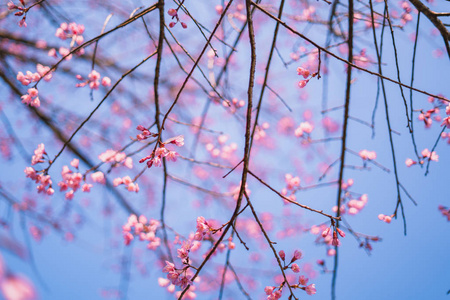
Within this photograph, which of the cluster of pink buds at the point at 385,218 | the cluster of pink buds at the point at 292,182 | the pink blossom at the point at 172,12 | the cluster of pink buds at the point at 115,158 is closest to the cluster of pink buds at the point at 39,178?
the cluster of pink buds at the point at 115,158

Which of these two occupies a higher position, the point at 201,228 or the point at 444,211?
the point at 444,211

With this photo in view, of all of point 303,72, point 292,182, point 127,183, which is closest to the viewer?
point 303,72

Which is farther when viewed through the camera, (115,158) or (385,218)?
(385,218)

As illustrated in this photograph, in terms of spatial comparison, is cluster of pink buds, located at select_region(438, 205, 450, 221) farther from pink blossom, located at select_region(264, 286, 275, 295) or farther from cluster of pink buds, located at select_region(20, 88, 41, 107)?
cluster of pink buds, located at select_region(20, 88, 41, 107)

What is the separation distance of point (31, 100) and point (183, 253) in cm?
159

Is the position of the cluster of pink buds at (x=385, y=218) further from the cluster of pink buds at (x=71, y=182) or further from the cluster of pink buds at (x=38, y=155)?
the cluster of pink buds at (x=38, y=155)

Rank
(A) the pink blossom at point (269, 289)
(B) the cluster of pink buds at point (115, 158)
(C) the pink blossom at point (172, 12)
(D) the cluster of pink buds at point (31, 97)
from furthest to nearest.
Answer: (D) the cluster of pink buds at point (31, 97) < (B) the cluster of pink buds at point (115, 158) < (C) the pink blossom at point (172, 12) < (A) the pink blossom at point (269, 289)

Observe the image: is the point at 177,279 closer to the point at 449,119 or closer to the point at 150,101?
the point at 449,119

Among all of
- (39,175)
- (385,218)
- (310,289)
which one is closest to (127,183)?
(39,175)

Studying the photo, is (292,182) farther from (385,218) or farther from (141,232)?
(141,232)

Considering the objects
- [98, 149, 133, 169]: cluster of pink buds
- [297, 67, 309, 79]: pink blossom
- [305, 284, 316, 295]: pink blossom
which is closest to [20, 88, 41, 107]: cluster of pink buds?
[98, 149, 133, 169]: cluster of pink buds

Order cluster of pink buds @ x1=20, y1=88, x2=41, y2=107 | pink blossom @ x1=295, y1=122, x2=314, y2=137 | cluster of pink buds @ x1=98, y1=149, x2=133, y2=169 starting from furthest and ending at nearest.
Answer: pink blossom @ x1=295, y1=122, x2=314, y2=137 → cluster of pink buds @ x1=20, y1=88, x2=41, y2=107 → cluster of pink buds @ x1=98, y1=149, x2=133, y2=169

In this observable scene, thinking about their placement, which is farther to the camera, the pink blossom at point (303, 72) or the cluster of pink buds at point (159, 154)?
the pink blossom at point (303, 72)

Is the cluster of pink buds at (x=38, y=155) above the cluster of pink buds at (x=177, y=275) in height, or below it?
above
